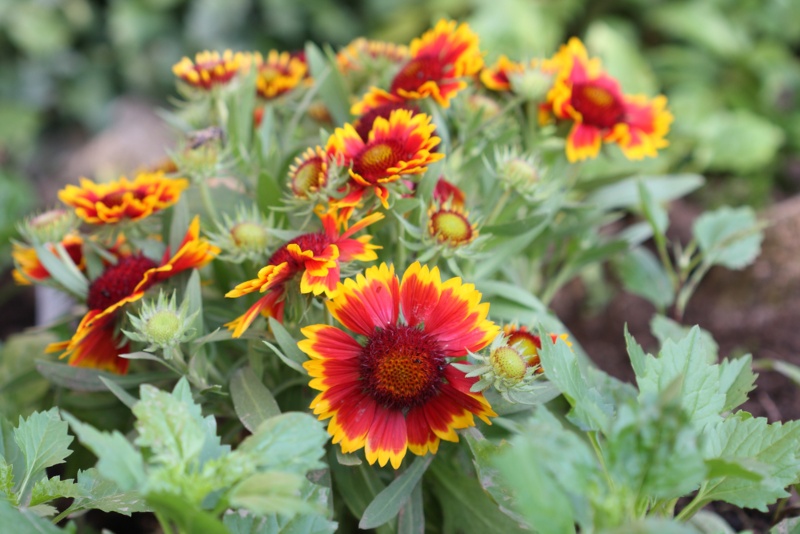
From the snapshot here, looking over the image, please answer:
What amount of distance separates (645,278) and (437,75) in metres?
0.65

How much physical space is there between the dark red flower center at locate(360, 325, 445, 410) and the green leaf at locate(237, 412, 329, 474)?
118 millimetres

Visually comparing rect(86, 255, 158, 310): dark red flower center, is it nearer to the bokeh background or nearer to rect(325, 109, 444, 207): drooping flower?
rect(325, 109, 444, 207): drooping flower

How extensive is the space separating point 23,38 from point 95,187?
8.13 ft

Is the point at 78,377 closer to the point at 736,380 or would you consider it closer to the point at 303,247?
the point at 303,247

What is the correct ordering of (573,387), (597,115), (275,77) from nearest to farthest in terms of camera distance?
(573,387) → (597,115) → (275,77)

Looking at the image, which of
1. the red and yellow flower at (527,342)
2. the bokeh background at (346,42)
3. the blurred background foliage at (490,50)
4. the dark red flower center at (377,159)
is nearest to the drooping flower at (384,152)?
the dark red flower center at (377,159)

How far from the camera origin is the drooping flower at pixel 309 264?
2.27ft

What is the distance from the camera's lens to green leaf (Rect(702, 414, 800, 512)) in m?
0.65

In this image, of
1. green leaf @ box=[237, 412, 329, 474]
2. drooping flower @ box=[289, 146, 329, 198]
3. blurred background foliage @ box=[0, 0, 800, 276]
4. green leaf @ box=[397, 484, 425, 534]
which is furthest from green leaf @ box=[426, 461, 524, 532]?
blurred background foliage @ box=[0, 0, 800, 276]

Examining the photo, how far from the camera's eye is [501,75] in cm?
106

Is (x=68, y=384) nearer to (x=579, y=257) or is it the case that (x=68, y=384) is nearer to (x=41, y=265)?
(x=41, y=265)

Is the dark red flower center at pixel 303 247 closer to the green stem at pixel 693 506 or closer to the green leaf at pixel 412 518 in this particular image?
the green leaf at pixel 412 518

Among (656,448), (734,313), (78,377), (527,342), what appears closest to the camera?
(656,448)

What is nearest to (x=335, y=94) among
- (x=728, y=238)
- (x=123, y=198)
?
(x=123, y=198)
